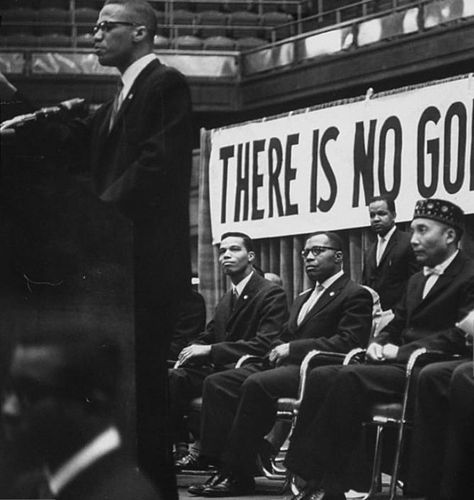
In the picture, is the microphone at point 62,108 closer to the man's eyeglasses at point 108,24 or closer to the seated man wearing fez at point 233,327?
the man's eyeglasses at point 108,24

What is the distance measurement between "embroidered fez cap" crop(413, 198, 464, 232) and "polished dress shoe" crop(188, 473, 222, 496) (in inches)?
44.4

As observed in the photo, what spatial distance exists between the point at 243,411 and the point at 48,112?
1.97 m

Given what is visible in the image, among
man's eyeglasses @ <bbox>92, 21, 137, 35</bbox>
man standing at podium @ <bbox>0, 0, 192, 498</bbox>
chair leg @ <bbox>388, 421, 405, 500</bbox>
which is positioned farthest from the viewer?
chair leg @ <bbox>388, 421, 405, 500</bbox>

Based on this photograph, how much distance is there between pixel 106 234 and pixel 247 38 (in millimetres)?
3120

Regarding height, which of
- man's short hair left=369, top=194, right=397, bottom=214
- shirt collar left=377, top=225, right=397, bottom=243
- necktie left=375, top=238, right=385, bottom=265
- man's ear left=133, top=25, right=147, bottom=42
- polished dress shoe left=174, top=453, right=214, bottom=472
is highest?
man's ear left=133, top=25, right=147, bottom=42

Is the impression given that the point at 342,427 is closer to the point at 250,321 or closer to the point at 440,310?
the point at 440,310

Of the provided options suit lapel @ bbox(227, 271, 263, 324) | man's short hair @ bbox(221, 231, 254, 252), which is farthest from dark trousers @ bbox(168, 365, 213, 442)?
man's short hair @ bbox(221, 231, 254, 252)

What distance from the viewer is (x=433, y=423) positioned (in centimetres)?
384

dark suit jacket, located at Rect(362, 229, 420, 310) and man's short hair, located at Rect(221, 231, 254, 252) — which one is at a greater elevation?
man's short hair, located at Rect(221, 231, 254, 252)

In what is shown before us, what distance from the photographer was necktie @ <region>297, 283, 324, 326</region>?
4695mm

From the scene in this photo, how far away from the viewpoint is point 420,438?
3842 mm

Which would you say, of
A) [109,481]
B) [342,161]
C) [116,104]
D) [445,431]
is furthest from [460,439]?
[342,161]

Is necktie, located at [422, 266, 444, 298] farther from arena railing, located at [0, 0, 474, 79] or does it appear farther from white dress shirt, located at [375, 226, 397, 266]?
arena railing, located at [0, 0, 474, 79]

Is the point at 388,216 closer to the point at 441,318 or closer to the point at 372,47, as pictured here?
the point at 441,318
